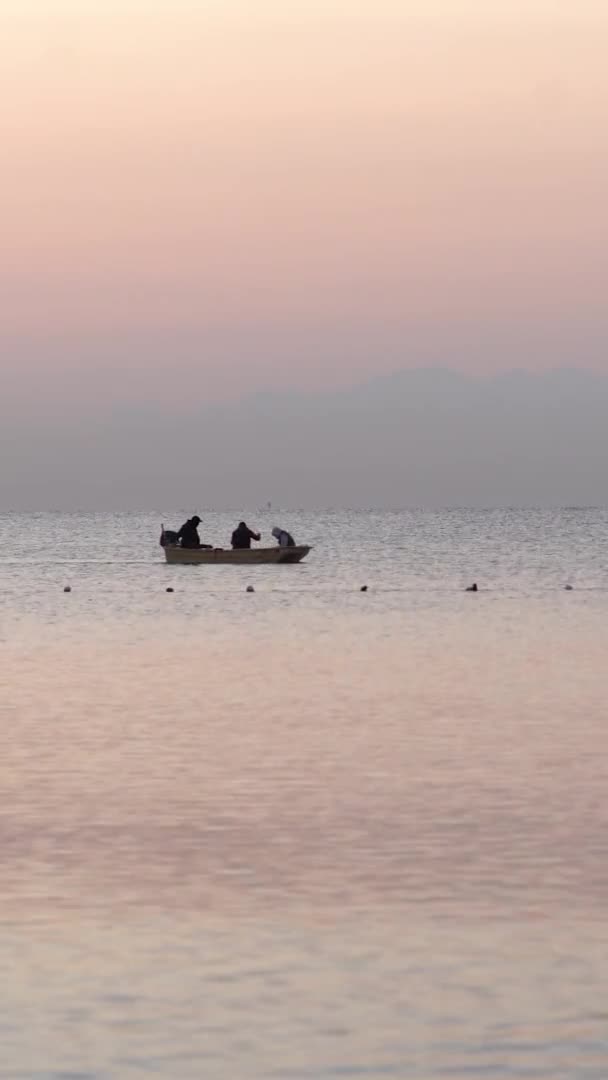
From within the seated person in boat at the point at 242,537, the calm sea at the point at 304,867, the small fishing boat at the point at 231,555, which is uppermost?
the seated person in boat at the point at 242,537

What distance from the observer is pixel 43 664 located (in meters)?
37.5

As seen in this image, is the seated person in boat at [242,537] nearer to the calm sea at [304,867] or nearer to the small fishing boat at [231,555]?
the small fishing boat at [231,555]

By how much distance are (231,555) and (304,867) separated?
66.2 metres

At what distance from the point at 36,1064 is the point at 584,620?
43458 millimetres

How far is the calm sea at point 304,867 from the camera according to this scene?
35.1ft

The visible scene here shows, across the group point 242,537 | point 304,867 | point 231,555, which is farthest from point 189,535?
point 304,867

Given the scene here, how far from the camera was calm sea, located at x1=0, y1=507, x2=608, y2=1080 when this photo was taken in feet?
35.1

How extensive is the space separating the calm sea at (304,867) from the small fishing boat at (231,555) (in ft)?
140

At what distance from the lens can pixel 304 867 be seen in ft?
51.9

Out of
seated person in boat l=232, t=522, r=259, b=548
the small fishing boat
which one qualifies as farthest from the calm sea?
seated person in boat l=232, t=522, r=259, b=548

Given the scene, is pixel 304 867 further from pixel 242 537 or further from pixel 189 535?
pixel 189 535

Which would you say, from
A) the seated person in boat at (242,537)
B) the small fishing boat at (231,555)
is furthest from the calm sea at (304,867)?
the seated person in boat at (242,537)

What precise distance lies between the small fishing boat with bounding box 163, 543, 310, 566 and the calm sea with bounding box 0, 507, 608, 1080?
42725 millimetres

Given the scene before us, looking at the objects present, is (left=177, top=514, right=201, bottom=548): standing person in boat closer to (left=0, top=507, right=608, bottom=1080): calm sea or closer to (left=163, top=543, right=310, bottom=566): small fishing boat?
(left=163, top=543, right=310, bottom=566): small fishing boat
